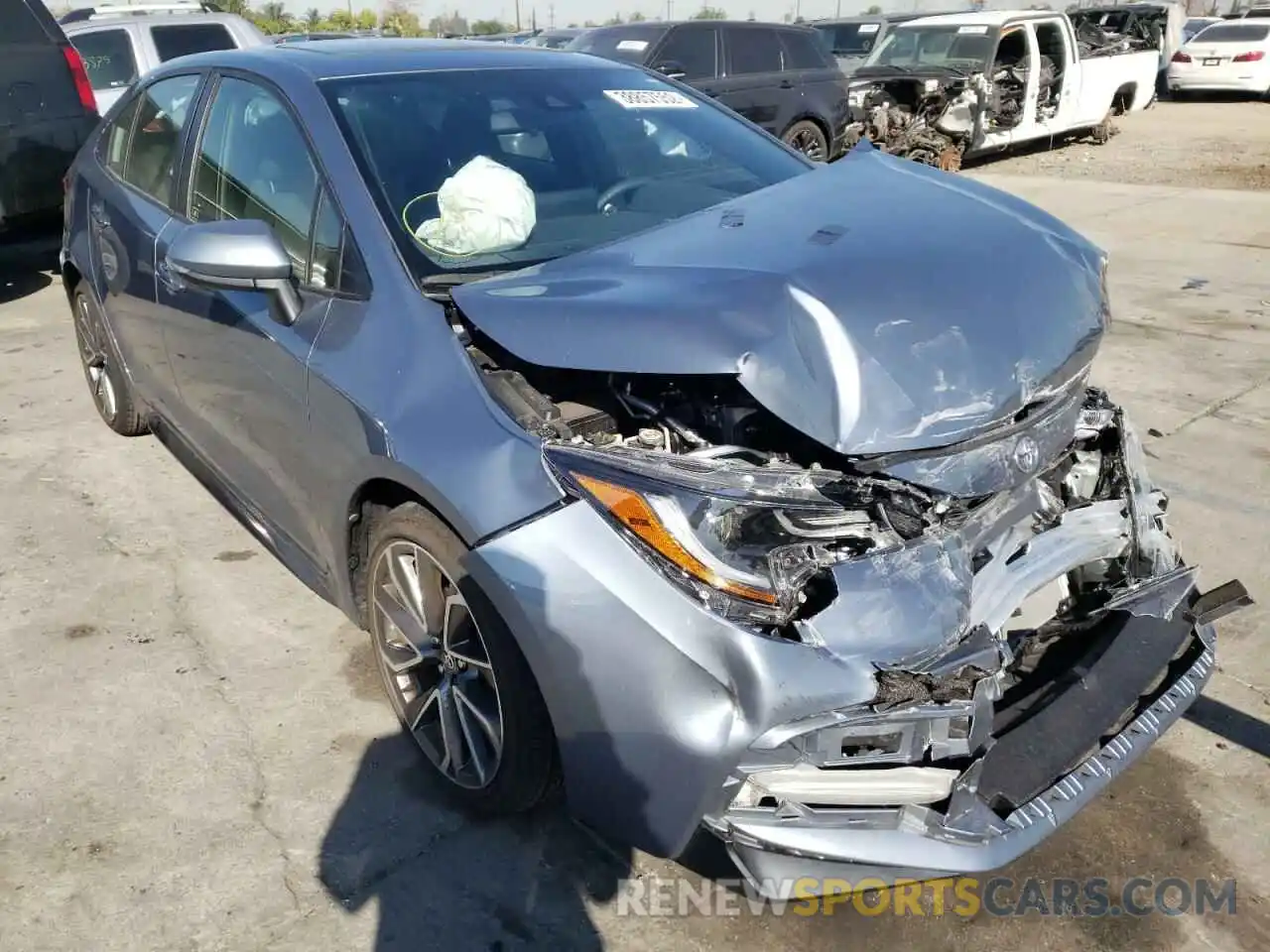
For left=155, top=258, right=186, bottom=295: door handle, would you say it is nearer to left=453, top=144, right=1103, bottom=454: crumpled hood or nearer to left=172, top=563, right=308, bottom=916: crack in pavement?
left=172, top=563, right=308, bottom=916: crack in pavement

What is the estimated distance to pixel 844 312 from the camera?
2.05 meters

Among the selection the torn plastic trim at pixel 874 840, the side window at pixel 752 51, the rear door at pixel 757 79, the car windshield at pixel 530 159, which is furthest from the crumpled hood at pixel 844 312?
the side window at pixel 752 51

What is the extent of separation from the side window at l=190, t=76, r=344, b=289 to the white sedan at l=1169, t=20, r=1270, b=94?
21.3 meters

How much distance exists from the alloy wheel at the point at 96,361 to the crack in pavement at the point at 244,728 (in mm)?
1473

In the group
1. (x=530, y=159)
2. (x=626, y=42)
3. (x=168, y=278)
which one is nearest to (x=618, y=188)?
(x=530, y=159)

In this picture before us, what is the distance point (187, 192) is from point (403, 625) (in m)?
1.81

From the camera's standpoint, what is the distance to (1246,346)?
5.82m

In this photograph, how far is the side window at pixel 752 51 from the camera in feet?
35.4

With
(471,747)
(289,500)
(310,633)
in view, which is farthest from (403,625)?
(310,633)

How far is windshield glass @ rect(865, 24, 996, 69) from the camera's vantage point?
1262 cm

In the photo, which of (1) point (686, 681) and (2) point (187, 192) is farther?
(2) point (187, 192)

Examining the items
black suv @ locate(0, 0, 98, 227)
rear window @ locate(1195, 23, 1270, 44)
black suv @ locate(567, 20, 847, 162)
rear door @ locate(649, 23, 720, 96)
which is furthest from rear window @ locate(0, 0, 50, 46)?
rear window @ locate(1195, 23, 1270, 44)

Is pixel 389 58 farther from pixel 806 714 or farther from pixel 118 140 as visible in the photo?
pixel 806 714

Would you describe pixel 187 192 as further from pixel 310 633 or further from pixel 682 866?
pixel 682 866
